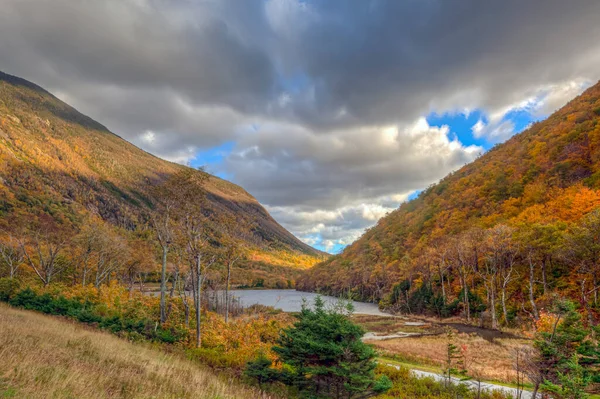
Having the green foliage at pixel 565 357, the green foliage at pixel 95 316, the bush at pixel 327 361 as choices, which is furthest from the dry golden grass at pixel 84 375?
the green foliage at pixel 565 357

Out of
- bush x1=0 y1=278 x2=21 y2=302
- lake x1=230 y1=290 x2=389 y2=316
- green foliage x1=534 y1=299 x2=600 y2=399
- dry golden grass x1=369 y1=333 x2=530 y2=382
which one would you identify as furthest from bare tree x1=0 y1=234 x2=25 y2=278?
green foliage x1=534 y1=299 x2=600 y2=399

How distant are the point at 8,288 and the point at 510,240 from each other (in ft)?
196

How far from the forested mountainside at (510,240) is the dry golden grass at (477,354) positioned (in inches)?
404

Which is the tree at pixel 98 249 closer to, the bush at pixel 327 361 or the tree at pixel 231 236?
the tree at pixel 231 236

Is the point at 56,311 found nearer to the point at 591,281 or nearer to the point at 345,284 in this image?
the point at 591,281

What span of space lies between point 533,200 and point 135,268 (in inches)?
Answer: 3205

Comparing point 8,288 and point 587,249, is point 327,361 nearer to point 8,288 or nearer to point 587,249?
point 8,288

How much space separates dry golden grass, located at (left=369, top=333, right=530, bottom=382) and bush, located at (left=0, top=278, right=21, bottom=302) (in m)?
33.2

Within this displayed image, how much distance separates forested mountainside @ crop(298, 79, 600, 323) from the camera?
4012cm

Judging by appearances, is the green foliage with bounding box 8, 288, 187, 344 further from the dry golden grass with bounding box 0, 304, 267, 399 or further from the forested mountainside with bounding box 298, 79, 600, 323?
the forested mountainside with bounding box 298, 79, 600, 323

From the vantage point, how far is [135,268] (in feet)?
188

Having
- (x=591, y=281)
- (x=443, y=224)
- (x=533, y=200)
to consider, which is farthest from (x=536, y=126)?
(x=591, y=281)

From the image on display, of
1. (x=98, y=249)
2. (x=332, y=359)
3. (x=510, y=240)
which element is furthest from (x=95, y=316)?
(x=510, y=240)

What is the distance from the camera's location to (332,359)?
37.7 feet
